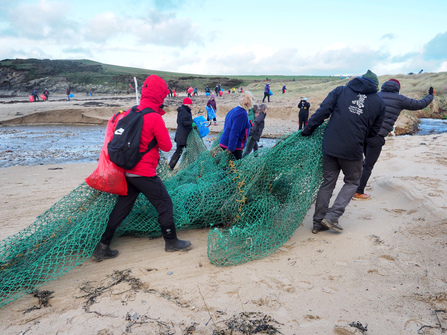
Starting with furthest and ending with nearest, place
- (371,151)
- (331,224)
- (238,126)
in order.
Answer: (371,151), (238,126), (331,224)

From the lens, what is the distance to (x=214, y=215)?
3.91 metres

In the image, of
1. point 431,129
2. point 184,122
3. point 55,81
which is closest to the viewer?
point 184,122

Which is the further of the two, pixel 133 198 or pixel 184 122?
pixel 184 122

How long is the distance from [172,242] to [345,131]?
242cm

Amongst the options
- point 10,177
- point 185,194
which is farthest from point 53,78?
point 185,194

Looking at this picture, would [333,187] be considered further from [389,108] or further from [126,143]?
[126,143]

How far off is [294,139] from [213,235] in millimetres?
1652

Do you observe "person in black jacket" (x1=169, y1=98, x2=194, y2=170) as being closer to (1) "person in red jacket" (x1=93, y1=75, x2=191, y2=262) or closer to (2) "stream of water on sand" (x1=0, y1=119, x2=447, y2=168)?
(1) "person in red jacket" (x1=93, y1=75, x2=191, y2=262)

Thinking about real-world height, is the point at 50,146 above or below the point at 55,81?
below

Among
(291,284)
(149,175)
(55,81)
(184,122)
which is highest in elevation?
(55,81)

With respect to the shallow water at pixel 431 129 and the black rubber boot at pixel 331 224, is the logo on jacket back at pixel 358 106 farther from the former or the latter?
the shallow water at pixel 431 129

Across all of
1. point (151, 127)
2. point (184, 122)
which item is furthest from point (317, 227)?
point (184, 122)

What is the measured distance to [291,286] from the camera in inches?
108

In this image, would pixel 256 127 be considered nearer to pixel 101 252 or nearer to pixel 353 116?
pixel 353 116
